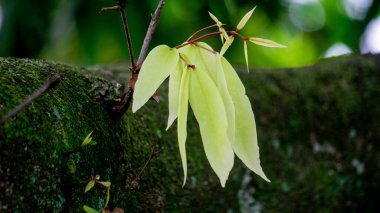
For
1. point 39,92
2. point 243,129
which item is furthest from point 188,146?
point 39,92

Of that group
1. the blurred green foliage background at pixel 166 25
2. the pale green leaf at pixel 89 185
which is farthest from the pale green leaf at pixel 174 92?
the blurred green foliage background at pixel 166 25

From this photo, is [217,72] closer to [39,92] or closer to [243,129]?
[243,129]

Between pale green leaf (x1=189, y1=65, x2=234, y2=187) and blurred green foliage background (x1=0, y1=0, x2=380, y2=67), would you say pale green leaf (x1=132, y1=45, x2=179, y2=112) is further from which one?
blurred green foliage background (x1=0, y1=0, x2=380, y2=67)

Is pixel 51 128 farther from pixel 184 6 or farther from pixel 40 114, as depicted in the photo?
pixel 184 6

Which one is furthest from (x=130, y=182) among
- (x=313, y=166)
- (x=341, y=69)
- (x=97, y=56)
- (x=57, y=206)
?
(x=97, y=56)

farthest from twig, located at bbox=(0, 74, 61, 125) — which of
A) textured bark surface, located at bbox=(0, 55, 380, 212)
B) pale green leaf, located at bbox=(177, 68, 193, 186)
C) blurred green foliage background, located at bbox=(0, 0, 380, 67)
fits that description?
blurred green foliage background, located at bbox=(0, 0, 380, 67)

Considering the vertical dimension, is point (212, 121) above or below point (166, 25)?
above
